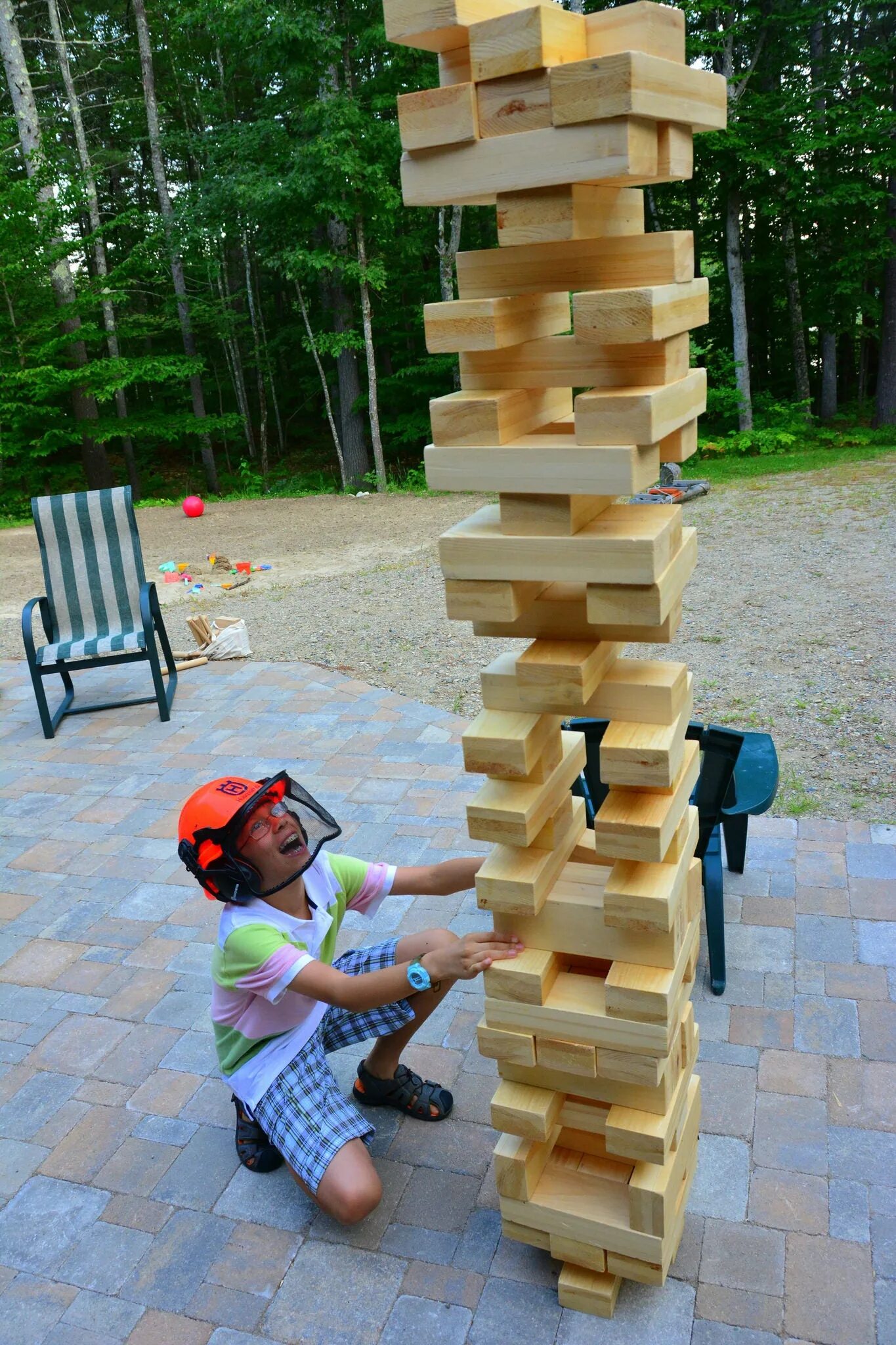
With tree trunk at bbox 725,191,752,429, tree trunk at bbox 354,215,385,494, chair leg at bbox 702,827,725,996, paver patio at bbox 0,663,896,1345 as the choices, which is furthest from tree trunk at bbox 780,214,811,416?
chair leg at bbox 702,827,725,996

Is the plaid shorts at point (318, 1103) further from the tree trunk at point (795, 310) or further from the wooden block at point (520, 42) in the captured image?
the tree trunk at point (795, 310)

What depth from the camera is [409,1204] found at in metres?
2.51

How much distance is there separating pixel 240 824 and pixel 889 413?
1455cm

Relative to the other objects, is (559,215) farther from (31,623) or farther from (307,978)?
(31,623)

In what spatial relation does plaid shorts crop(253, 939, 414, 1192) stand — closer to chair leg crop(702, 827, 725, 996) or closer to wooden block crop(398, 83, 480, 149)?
chair leg crop(702, 827, 725, 996)

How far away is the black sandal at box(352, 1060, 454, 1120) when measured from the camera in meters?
2.79

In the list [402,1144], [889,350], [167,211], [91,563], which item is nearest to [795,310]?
[889,350]

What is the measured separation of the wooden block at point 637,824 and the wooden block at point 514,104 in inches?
46.6

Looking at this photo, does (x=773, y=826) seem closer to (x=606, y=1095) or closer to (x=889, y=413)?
(x=606, y=1095)

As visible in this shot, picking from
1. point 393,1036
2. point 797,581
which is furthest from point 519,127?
point 797,581

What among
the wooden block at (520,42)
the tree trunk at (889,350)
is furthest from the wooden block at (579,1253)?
the tree trunk at (889,350)

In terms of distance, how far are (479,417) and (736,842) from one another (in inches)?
97.3

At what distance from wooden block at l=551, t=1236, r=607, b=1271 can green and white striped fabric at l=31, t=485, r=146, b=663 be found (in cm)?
452

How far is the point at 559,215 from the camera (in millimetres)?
1633
